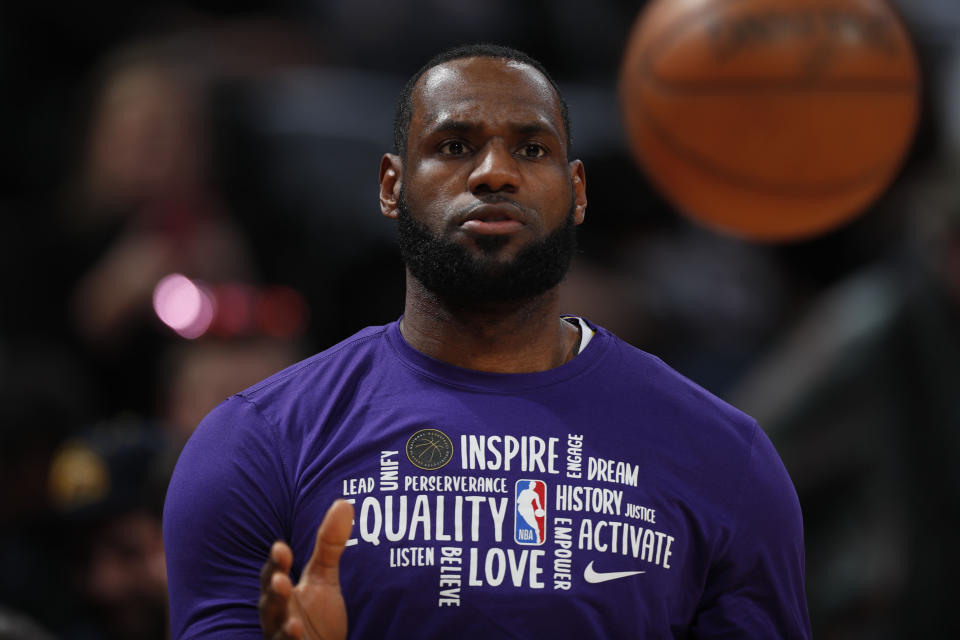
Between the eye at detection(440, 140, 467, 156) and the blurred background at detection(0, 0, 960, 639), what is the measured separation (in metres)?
2.31

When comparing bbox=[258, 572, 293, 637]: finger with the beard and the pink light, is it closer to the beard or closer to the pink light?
the beard

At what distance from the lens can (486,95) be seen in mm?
3176

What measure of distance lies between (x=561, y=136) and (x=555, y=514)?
763mm

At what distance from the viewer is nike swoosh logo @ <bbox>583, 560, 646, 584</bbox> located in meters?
3.02

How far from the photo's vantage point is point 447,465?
306 cm

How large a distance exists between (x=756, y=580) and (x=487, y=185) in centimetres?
93

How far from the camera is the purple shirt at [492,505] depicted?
9.75ft

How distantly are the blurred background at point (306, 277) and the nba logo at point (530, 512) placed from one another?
7.73ft

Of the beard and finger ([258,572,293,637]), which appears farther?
the beard

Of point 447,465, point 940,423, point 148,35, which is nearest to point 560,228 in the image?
point 447,465

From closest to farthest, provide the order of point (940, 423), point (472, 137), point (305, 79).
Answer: point (472, 137)
point (940, 423)
point (305, 79)

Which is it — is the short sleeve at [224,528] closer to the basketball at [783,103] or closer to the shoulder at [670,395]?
the shoulder at [670,395]

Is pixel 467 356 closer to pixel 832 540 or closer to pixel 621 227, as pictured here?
pixel 832 540

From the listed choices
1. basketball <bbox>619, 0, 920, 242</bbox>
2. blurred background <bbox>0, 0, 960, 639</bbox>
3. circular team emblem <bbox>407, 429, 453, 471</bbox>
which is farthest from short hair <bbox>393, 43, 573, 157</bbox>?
blurred background <bbox>0, 0, 960, 639</bbox>
